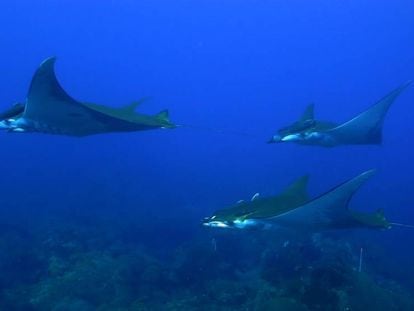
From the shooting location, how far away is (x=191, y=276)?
10672 millimetres

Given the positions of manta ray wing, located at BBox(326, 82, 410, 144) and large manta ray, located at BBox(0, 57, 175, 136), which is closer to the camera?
large manta ray, located at BBox(0, 57, 175, 136)

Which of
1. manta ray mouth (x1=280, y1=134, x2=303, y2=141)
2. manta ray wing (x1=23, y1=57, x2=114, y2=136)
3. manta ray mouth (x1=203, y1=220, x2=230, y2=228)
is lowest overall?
manta ray mouth (x1=203, y1=220, x2=230, y2=228)

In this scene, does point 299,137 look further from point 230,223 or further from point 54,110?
point 54,110

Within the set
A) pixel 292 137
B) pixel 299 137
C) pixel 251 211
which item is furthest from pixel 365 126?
pixel 251 211

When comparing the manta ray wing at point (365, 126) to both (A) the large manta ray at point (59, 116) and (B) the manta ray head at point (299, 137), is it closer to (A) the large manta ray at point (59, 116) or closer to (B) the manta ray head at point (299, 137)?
(B) the manta ray head at point (299, 137)

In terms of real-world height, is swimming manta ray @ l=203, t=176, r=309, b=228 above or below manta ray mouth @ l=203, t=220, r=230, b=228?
above

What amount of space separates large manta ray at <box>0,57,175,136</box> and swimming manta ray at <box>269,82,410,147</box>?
2258 millimetres

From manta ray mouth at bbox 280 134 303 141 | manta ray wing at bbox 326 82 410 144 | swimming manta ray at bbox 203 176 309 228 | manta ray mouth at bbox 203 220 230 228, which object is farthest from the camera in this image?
manta ray wing at bbox 326 82 410 144

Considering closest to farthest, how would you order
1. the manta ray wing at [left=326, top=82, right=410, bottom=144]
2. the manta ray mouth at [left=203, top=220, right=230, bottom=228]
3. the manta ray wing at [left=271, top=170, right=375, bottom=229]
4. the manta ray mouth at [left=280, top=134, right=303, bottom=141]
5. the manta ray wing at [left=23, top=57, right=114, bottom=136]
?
1. the manta ray wing at [left=271, top=170, right=375, bottom=229]
2. the manta ray wing at [left=23, top=57, right=114, bottom=136]
3. the manta ray mouth at [left=203, top=220, right=230, bottom=228]
4. the manta ray mouth at [left=280, top=134, right=303, bottom=141]
5. the manta ray wing at [left=326, top=82, right=410, bottom=144]

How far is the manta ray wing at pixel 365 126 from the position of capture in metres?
7.27

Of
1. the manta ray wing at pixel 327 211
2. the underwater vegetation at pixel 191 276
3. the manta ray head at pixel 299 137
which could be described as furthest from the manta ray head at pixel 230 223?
the manta ray head at pixel 299 137

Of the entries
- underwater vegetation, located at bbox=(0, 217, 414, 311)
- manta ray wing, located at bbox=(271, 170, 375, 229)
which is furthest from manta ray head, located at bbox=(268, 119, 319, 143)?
manta ray wing, located at bbox=(271, 170, 375, 229)

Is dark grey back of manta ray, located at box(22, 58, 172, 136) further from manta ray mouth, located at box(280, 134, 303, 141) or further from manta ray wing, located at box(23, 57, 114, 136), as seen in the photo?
manta ray mouth, located at box(280, 134, 303, 141)

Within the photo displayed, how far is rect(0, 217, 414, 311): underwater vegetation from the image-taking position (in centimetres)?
710
